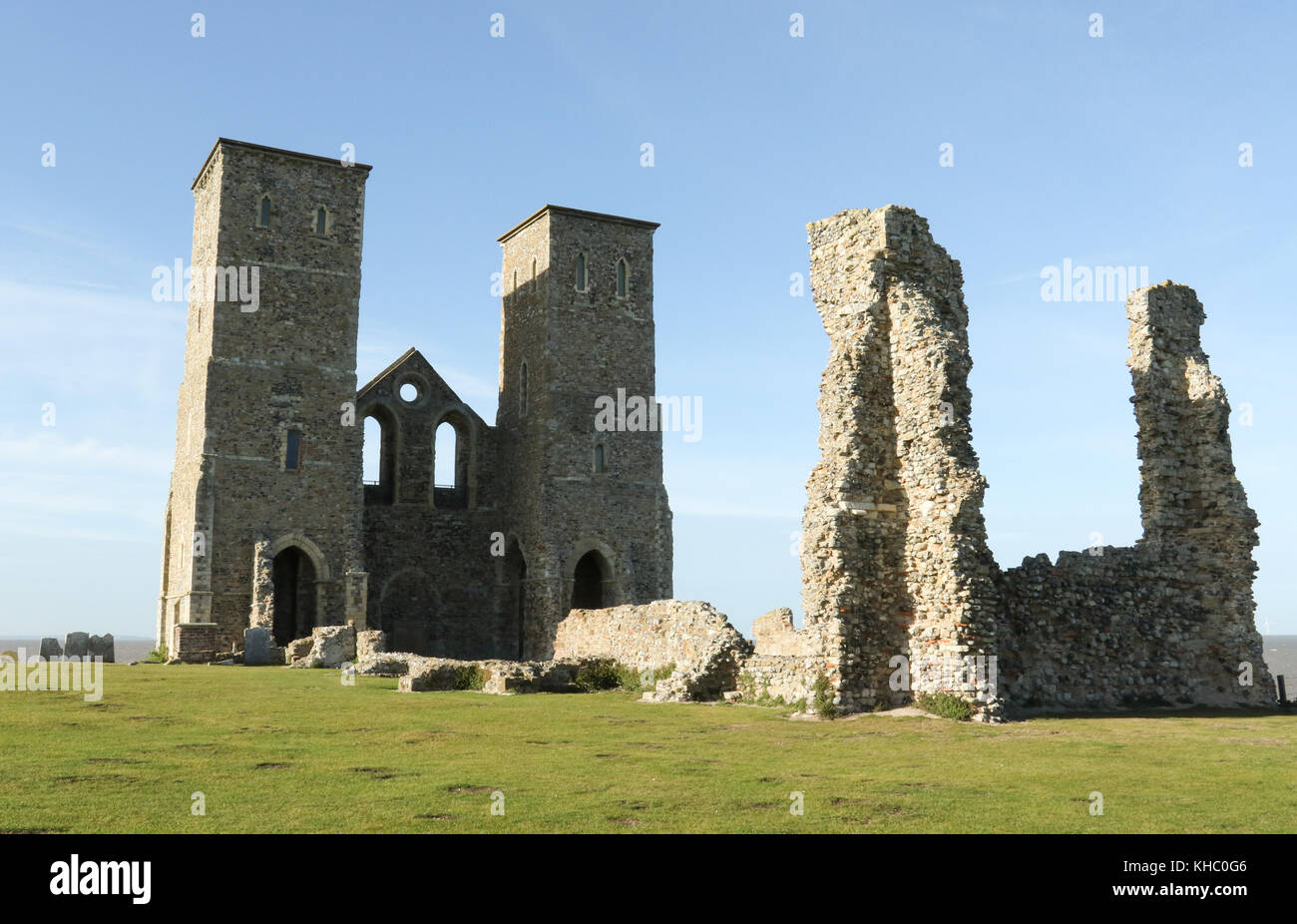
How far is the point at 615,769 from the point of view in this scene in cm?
1014

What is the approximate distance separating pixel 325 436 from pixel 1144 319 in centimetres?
2435

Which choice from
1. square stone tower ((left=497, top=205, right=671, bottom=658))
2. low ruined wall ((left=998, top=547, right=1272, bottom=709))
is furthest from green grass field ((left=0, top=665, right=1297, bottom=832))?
square stone tower ((left=497, top=205, right=671, bottom=658))

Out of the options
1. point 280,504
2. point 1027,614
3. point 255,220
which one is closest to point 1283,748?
point 1027,614

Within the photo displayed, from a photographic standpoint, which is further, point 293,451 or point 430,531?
point 430,531

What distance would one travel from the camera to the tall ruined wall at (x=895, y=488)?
50.6 ft

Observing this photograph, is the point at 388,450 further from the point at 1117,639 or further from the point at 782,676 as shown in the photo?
the point at 1117,639

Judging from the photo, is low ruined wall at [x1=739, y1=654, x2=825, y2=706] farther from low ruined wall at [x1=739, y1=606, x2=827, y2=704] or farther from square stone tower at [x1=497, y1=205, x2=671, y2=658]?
square stone tower at [x1=497, y1=205, x2=671, y2=658]

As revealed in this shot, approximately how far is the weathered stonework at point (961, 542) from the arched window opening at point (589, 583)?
21888mm

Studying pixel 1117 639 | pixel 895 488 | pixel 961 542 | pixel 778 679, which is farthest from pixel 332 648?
pixel 1117 639

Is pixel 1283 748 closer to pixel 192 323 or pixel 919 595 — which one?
pixel 919 595

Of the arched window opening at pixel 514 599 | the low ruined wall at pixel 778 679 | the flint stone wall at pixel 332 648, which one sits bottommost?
Answer: the low ruined wall at pixel 778 679

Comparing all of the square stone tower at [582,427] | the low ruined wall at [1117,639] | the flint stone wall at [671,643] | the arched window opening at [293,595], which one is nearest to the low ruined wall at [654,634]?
the flint stone wall at [671,643]

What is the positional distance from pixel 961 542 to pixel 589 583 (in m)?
25.9

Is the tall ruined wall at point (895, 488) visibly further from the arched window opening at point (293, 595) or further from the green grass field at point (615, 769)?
the arched window opening at point (293, 595)
